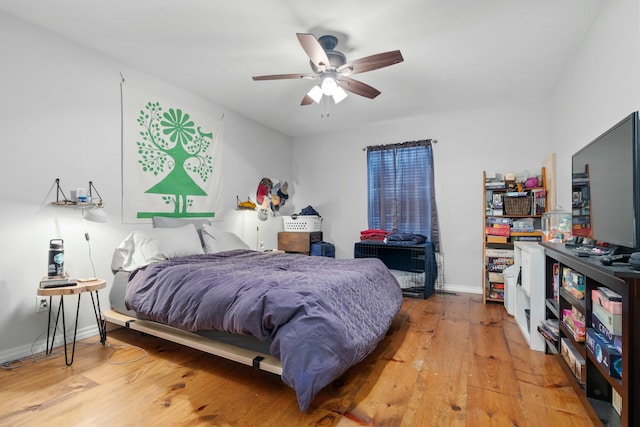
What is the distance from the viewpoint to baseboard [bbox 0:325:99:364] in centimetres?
223

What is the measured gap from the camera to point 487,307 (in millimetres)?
3557

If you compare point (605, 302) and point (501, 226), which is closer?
point (605, 302)

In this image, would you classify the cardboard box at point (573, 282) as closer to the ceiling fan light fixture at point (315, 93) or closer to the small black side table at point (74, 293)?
the ceiling fan light fixture at point (315, 93)

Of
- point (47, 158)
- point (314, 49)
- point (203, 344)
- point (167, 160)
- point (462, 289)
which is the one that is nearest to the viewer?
point (203, 344)

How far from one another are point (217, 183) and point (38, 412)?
2.76 metres

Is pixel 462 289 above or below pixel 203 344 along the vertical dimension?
below

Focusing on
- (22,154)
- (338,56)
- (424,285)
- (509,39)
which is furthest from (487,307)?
(22,154)

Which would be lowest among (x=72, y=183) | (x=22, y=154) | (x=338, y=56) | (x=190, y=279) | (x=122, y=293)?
(x=122, y=293)

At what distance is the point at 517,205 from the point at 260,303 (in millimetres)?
3371

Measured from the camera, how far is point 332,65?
8.53 feet

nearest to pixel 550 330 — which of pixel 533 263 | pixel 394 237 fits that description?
pixel 533 263

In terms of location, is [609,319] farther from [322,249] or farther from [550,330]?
[322,249]

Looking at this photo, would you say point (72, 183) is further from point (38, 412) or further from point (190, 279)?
point (38, 412)

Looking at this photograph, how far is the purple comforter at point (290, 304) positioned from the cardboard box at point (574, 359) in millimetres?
1085
